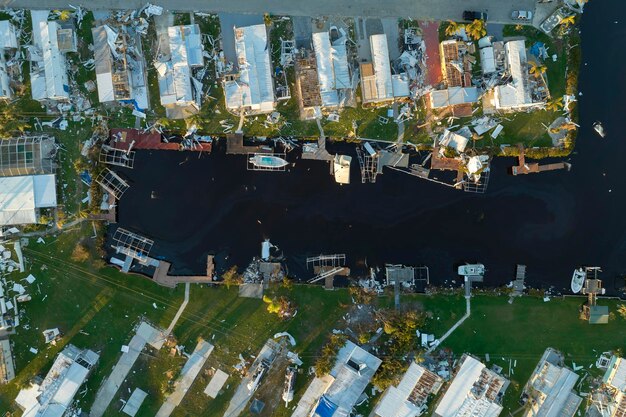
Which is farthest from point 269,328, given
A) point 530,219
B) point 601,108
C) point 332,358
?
point 601,108

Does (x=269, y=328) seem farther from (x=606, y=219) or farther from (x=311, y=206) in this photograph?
(x=606, y=219)

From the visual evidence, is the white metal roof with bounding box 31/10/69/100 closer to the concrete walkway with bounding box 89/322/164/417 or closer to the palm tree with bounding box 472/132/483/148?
the concrete walkway with bounding box 89/322/164/417

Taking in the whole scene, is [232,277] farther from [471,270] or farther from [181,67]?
[471,270]

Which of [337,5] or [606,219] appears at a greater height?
[337,5]

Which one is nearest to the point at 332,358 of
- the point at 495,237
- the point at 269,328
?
the point at 269,328

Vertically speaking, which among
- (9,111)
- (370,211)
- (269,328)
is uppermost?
(9,111)

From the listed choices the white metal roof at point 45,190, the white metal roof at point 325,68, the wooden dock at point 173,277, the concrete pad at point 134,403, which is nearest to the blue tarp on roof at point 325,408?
the wooden dock at point 173,277

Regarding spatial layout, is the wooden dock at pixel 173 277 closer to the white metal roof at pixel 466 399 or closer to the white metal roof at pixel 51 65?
the white metal roof at pixel 51 65

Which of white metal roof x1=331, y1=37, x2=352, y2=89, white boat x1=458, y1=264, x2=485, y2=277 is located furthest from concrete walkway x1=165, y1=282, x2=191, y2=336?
white boat x1=458, y1=264, x2=485, y2=277
